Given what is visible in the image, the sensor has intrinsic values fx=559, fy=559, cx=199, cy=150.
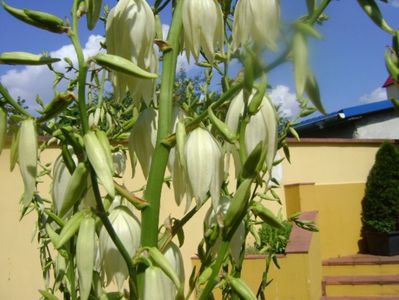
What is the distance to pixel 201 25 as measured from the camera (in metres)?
0.56

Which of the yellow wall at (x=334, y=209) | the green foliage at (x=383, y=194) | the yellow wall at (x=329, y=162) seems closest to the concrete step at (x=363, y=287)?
the yellow wall at (x=334, y=209)

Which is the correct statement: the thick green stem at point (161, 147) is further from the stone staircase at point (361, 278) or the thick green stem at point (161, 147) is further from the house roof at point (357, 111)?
the house roof at point (357, 111)

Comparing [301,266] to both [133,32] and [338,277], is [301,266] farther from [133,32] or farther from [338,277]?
[133,32]

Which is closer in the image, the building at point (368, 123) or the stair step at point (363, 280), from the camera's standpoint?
the stair step at point (363, 280)

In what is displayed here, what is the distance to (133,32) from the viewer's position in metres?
0.55

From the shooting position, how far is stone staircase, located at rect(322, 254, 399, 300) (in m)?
4.26

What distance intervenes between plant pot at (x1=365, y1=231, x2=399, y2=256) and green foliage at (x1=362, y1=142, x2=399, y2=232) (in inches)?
1.9

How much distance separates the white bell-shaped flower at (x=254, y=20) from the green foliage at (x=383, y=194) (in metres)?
4.80

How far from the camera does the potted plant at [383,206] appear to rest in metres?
4.98

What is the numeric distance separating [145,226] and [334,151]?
16.3 ft

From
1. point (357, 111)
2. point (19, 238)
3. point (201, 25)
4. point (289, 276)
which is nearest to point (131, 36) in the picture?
point (201, 25)

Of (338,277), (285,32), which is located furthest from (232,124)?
(338,277)

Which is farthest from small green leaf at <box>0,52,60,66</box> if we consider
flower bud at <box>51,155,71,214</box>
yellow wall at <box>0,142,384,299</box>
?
yellow wall at <box>0,142,384,299</box>

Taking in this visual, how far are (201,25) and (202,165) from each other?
0.47ft
